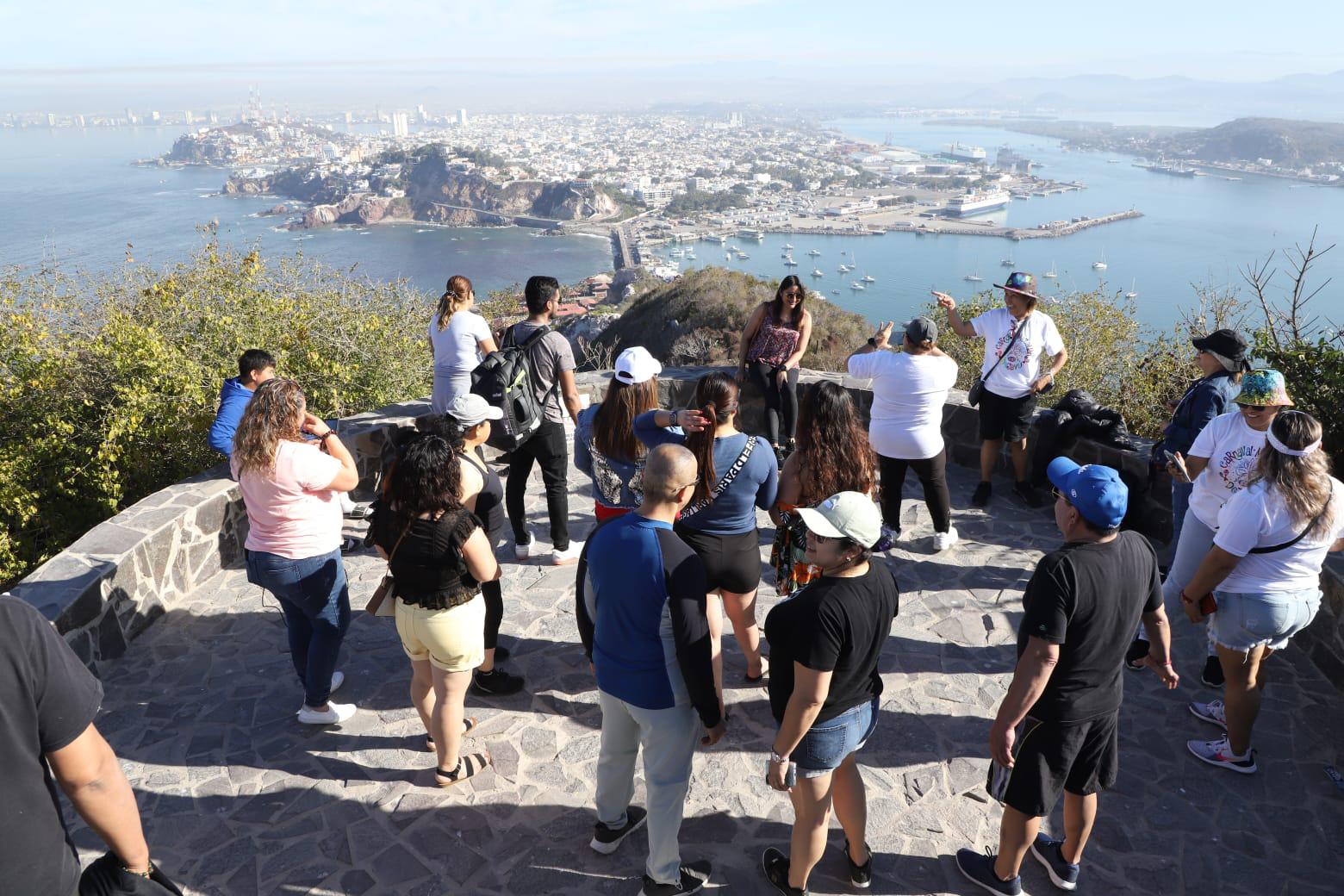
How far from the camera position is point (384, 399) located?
8594 mm

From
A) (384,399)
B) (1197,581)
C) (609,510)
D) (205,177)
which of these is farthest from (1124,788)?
(205,177)

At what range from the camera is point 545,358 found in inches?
202

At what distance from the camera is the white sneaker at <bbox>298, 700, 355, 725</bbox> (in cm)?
406

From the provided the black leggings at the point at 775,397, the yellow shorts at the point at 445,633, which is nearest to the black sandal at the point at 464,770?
the yellow shorts at the point at 445,633

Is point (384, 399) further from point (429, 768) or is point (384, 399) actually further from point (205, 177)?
point (205, 177)

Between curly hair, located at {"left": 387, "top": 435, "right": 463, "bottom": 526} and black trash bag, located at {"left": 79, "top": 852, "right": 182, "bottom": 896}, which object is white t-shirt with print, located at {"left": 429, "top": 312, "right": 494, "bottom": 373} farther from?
black trash bag, located at {"left": 79, "top": 852, "right": 182, "bottom": 896}

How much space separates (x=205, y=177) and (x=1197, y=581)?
5524 inches

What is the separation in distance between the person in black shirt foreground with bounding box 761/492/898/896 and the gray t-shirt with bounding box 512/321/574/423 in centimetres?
282

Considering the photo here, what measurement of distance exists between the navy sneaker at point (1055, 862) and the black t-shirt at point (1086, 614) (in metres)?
0.78

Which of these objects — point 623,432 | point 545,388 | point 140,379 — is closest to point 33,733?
point 623,432

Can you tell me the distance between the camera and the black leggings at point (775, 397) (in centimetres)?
643

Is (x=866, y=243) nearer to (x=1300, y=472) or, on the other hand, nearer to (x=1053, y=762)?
(x=1300, y=472)

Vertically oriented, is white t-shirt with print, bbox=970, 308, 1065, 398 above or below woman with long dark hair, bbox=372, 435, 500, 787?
above

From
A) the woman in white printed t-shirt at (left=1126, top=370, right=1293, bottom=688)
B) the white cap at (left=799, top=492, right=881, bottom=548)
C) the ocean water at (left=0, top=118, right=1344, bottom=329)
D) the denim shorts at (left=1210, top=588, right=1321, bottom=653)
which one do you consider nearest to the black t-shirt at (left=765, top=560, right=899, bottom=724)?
the white cap at (left=799, top=492, right=881, bottom=548)
